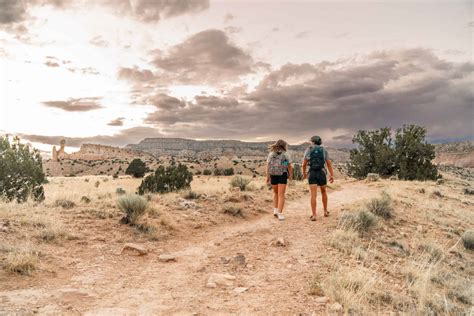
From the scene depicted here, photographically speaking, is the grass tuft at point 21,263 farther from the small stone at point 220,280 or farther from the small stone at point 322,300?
the small stone at point 322,300

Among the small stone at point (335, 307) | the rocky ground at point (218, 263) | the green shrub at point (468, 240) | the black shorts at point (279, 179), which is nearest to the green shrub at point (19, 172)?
the rocky ground at point (218, 263)

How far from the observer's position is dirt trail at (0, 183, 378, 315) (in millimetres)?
4434

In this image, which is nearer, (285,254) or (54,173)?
(285,254)

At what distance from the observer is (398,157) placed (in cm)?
2794

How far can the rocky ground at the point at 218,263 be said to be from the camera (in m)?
4.59

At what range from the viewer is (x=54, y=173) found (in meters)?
76.6

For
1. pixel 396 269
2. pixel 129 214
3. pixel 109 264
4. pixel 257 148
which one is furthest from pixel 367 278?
pixel 257 148

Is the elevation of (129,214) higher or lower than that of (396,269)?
higher

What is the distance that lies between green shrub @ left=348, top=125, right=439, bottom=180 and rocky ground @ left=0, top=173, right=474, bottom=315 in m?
18.0

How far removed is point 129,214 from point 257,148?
17094 centimetres

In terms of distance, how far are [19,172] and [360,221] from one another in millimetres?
13842

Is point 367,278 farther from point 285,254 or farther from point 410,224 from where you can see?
point 410,224

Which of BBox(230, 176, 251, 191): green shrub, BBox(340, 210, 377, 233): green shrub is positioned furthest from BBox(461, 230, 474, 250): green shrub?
BBox(230, 176, 251, 191): green shrub

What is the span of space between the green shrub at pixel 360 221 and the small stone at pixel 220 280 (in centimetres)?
426
